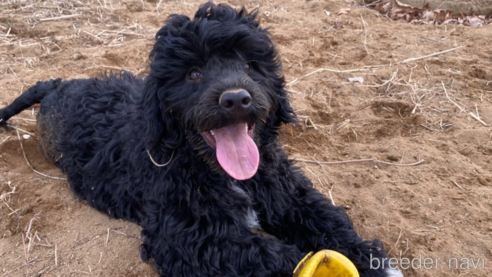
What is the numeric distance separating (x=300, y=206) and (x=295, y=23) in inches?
212

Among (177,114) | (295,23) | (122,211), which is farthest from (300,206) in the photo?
(295,23)

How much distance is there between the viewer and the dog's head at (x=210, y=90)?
2711 mm

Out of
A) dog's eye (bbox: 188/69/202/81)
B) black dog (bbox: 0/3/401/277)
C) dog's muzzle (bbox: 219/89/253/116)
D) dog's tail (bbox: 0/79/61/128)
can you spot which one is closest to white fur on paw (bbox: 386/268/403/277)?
black dog (bbox: 0/3/401/277)

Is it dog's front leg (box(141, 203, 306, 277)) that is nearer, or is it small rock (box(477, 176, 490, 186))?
dog's front leg (box(141, 203, 306, 277))

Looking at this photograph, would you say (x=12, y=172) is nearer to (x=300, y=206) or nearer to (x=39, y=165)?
(x=39, y=165)

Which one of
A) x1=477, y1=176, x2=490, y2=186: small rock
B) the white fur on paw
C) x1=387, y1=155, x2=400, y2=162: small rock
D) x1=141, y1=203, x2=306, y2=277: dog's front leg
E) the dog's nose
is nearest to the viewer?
the dog's nose

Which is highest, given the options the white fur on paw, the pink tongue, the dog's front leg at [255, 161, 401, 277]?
the pink tongue

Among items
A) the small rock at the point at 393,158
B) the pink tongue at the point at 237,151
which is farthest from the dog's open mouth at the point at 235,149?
the small rock at the point at 393,158

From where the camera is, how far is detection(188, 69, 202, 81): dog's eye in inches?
113

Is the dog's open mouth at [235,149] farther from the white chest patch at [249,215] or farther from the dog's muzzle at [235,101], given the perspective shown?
the white chest patch at [249,215]

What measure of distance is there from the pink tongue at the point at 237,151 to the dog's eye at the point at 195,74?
0.37m

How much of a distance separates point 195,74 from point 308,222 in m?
1.45

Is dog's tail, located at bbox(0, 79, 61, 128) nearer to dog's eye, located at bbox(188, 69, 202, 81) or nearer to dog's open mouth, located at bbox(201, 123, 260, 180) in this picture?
dog's eye, located at bbox(188, 69, 202, 81)

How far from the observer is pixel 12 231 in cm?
381
